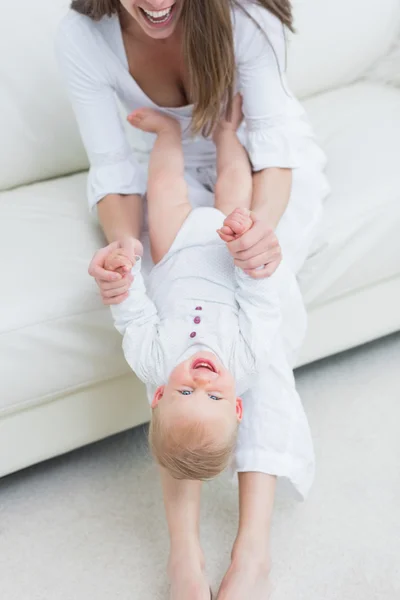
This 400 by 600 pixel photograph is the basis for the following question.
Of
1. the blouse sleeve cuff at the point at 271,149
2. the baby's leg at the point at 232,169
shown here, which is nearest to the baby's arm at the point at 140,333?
the baby's leg at the point at 232,169

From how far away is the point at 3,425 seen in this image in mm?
1363

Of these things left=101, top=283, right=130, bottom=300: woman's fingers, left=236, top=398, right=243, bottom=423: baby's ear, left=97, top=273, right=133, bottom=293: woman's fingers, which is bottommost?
left=236, top=398, right=243, bottom=423: baby's ear

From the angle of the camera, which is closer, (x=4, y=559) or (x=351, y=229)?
(x=4, y=559)

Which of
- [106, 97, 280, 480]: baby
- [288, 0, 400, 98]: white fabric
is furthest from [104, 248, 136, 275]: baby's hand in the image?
[288, 0, 400, 98]: white fabric

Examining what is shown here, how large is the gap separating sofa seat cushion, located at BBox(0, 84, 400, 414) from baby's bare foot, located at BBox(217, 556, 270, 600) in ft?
1.42

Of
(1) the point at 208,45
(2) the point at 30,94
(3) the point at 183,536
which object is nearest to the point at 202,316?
(3) the point at 183,536

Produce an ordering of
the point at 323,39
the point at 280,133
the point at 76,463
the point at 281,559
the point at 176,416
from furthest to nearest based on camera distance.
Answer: the point at 323,39
the point at 76,463
the point at 280,133
the point at 281,559
the point at 176,416

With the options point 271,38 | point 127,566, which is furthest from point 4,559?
point 271,38

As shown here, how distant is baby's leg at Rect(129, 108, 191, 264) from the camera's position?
51.0 inches

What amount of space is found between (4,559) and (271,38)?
1081 millimetres

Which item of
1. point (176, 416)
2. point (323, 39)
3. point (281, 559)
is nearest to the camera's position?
point (176, 416)

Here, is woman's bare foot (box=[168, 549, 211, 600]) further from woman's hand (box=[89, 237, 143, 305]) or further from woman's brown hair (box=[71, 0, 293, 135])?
woman's brown hair (box=[71, 0, 293, 135])

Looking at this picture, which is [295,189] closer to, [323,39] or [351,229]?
[351,229]

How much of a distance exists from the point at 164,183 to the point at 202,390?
44 cm
